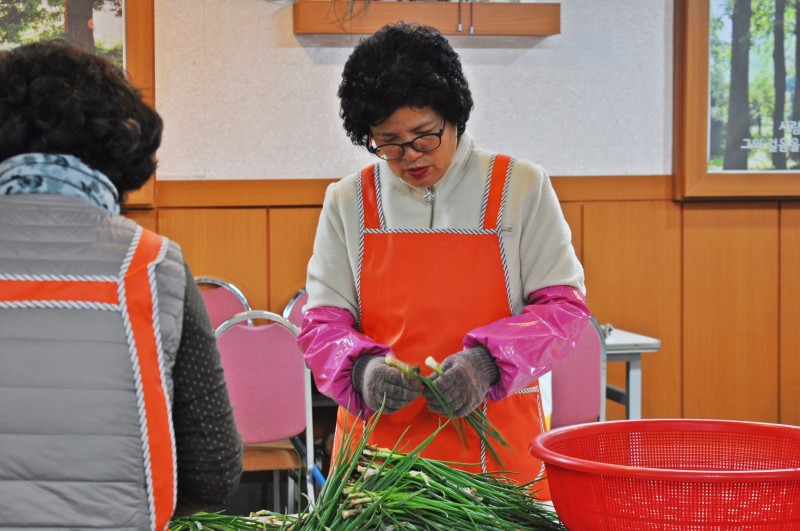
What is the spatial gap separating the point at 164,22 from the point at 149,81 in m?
0.25

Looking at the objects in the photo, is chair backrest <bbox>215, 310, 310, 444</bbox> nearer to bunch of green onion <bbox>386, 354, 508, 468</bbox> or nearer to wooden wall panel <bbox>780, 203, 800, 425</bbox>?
bunch of green onion <bbox>386, 354, 508, 468</bbox>

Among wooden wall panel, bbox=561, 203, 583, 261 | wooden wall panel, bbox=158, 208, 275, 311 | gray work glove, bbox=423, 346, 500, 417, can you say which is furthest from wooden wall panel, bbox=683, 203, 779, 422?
gray work glove, bbox=423, 346, 500, 417

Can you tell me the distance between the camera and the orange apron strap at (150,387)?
3.75 feet

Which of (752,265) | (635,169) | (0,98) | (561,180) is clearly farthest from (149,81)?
(0,98)

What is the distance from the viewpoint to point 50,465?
1.12 m

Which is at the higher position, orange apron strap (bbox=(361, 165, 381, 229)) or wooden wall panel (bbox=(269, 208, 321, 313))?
orange apron strap (bbox=(361, 165, 381, 229))

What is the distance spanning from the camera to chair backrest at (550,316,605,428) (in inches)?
140

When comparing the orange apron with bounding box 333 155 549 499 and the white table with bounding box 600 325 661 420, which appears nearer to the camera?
the orange apron with bounding box 333 155 549 499

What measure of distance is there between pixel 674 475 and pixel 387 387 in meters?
0.71

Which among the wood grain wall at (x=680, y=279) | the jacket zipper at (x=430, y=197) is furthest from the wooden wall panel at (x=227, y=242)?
the jacket zipper at (x=430, y=197)

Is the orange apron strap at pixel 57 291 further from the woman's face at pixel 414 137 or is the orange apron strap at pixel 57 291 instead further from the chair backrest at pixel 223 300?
the chair backrest at pixel 223 300

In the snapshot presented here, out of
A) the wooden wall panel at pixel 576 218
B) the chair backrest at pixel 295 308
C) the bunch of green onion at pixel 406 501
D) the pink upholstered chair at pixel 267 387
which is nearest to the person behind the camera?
the bunch of green onion at pixel 406 501

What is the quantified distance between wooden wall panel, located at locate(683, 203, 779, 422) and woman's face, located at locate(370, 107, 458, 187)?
2674mm

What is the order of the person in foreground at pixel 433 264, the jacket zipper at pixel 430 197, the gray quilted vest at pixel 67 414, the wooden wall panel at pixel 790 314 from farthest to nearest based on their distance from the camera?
the wooden wall panel at pixel 790 314 → the jacket zipper at pixel 430 197 → the person in foreground at pixel 433 264 → the gray quilted vest at pixel 67 414
